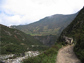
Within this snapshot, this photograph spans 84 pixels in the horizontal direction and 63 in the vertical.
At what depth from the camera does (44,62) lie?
13.4 m

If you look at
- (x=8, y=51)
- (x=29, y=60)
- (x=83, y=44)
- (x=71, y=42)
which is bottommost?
(x=8, y=51)

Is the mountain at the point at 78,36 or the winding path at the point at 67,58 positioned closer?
the winding path at the point at 67,58

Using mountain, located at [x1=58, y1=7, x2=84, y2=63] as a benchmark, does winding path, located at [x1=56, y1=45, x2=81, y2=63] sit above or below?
below

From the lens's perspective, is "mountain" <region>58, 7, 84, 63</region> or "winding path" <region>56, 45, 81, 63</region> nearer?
"winding path" <region>56, 45, 81, 63</region>

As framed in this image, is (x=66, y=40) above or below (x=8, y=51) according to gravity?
above

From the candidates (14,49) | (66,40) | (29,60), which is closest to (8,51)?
(14,49)

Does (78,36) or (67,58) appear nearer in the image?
(67,58)

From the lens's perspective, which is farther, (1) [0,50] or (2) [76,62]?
(1) [0,50]

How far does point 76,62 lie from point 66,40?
1812 centimetres

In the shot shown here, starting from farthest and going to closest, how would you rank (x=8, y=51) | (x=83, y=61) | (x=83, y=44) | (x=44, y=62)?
(x=8, y=51) → (x=83, y=44) → (x=44, y=62) → (x=83, y=61)

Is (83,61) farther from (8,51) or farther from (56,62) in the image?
(8,51)

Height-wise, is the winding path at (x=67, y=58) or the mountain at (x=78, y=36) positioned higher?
the mountain at (x=78, y=36)

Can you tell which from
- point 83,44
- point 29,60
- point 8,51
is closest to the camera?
point 29,60

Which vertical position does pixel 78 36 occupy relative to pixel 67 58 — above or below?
above
